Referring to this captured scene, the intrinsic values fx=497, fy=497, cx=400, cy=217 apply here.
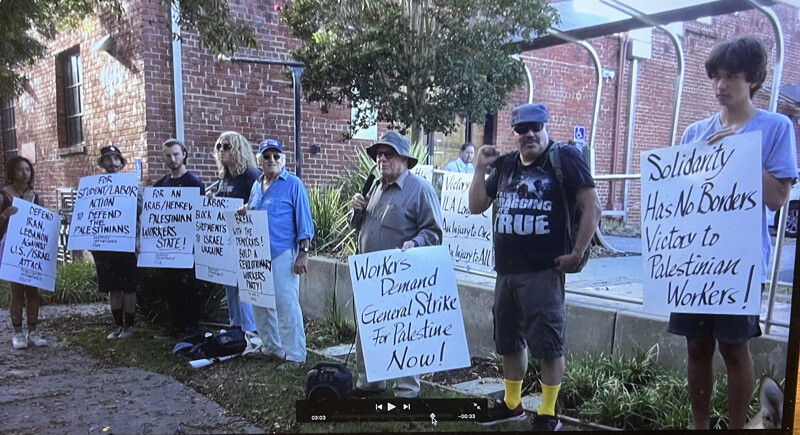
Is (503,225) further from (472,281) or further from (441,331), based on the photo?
(472,281)

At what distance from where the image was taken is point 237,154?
7.66ft

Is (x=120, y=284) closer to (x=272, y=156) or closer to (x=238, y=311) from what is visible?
(x=238, y=311)

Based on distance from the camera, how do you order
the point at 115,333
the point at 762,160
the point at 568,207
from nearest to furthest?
1. the point at 762,160
2. the point at 568,207
3. the point at 115,333

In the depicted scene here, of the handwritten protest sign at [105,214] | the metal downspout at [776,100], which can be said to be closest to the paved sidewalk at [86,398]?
the handwritten protest sign at [105,214]

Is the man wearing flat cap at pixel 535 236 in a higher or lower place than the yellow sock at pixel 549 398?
higher

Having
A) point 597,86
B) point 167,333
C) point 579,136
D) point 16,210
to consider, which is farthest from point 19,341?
point 597,86

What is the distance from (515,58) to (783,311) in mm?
1514

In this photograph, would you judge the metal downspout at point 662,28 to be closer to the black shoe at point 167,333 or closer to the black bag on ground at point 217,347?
the black bag on ground at point 217,347

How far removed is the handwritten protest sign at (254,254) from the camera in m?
2.59

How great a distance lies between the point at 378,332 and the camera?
2102mm

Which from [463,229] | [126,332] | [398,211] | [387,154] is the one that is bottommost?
→ [126,332]

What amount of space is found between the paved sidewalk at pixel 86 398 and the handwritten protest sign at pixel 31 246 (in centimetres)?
20

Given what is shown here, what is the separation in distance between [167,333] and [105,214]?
858 millimetres

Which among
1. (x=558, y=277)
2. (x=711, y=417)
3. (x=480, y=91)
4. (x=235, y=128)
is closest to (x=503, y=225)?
(x=558, y=277)
